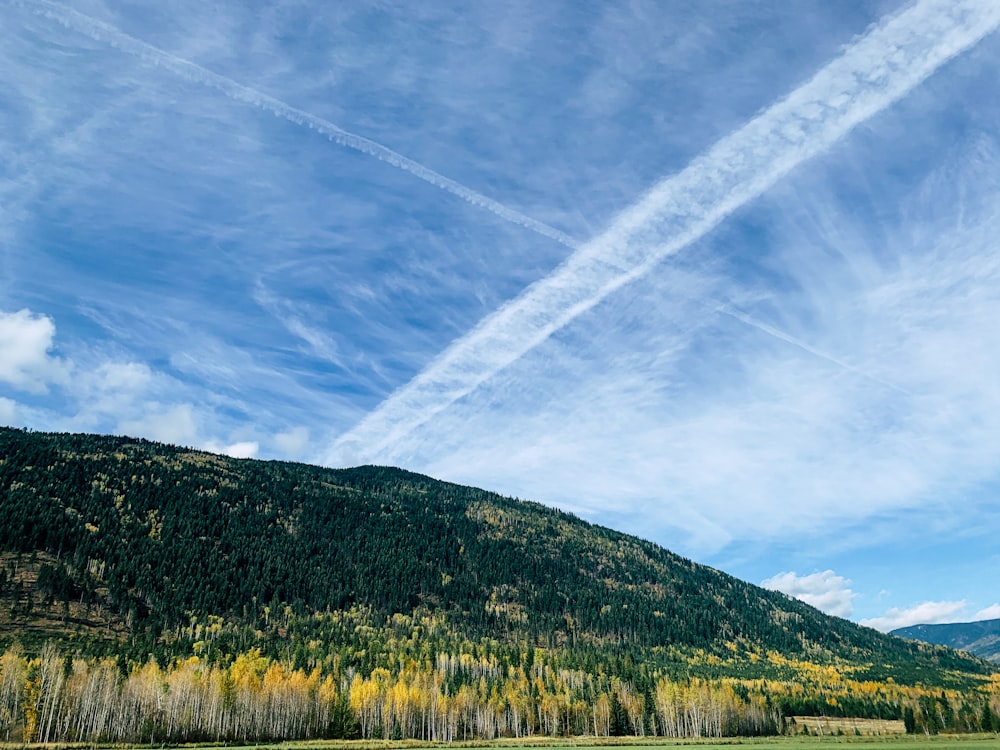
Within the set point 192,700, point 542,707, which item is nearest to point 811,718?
point 542,707

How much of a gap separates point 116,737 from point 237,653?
75127 millimetres

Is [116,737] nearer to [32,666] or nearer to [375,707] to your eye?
[32,666]

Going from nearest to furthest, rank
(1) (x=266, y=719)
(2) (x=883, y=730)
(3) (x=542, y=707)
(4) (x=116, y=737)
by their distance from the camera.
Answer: (4) (x=116, y=737), (1) (x=266, y=719), (3) (x=542, y=707), (2) (x=883, y=730)

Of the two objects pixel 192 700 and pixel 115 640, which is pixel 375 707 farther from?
pixel 115 640

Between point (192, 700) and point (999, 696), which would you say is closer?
point (192, 700)

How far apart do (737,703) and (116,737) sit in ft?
472

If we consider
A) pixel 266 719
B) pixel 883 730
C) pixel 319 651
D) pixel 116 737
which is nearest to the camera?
pixel 116 737

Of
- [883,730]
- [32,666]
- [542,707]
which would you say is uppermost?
[32,666]

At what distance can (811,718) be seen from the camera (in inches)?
7313

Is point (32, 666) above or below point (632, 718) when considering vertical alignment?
above

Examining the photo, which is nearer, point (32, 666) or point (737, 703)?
point (32, 666)

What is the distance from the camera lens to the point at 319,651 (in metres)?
199

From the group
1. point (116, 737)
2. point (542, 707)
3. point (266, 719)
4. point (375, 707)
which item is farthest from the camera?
point (542, 707)

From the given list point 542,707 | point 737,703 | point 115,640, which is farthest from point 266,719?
point 737,703
